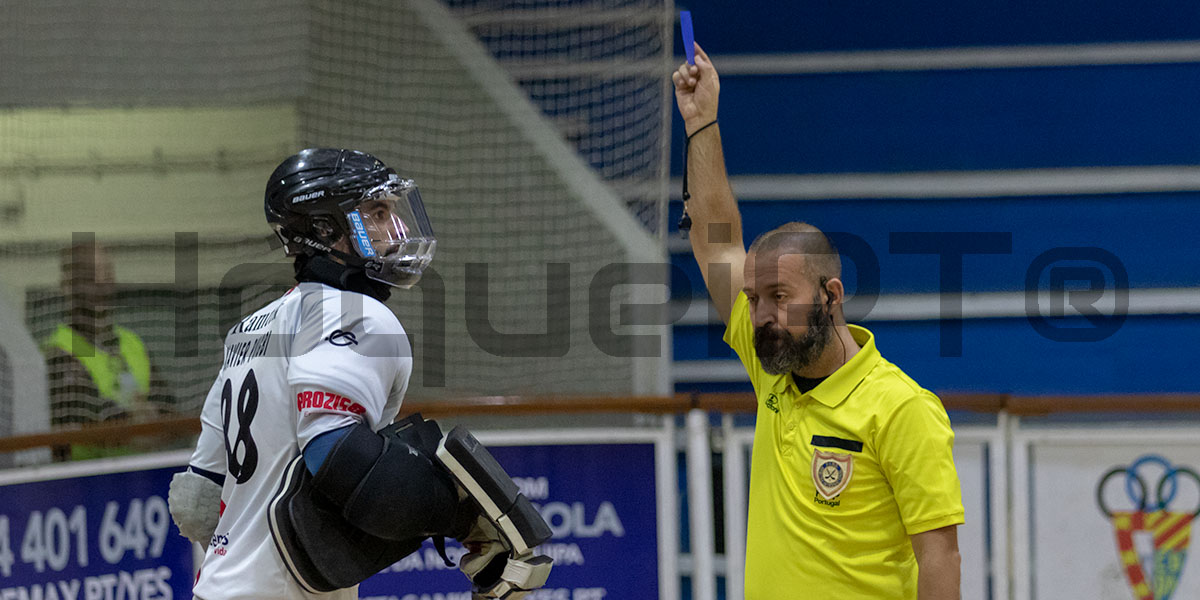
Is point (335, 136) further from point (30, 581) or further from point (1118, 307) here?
point (1118, 307)

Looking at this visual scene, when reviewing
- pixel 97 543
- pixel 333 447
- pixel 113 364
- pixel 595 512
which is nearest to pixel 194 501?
pixel 333 447

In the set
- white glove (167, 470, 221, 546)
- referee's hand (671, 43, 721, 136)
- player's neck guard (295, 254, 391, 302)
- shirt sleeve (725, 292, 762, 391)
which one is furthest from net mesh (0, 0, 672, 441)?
player's neck guard (295, 254, 391, 302)

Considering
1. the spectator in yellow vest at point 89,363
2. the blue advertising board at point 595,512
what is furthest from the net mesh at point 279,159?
the blue advertising board at point 595,512

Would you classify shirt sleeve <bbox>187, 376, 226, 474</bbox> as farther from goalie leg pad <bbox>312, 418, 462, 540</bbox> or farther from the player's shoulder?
goalie leg pad <bbox>312, 418, 462, 540</bbox>

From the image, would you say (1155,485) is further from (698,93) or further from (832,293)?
(698,93)

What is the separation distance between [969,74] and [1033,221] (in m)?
0.99

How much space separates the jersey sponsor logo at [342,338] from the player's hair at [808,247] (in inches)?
40.4

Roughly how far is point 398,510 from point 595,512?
8.42ft

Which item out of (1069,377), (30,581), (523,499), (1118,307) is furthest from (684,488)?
(523,499)

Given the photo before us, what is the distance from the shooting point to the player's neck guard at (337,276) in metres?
2.65

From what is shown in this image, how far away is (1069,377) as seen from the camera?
6391mm

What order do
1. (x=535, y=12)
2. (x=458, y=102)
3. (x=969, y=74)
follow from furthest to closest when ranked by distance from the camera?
(x=969, y=74), (x=535, y=12), (x=458, y=102)

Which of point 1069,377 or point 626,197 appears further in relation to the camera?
point 1069,377

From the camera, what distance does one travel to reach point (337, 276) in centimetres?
265
